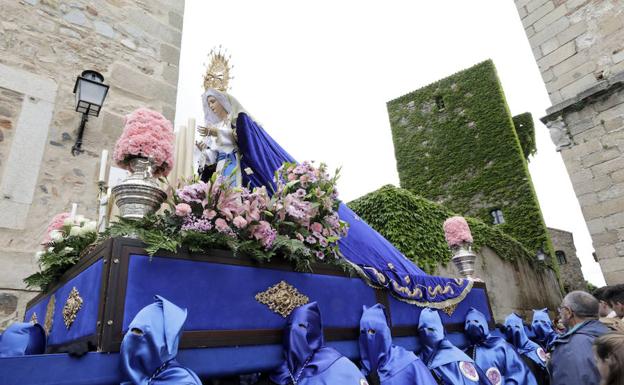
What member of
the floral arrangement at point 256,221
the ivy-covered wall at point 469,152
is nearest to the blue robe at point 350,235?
the floral arrangement at point 256,221

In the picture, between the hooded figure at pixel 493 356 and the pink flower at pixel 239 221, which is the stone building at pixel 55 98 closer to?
the pink flower at pixel 239 221

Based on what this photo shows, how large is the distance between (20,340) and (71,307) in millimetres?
249

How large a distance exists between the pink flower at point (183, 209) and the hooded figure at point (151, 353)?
574mm

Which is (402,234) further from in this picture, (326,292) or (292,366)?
(292,366)

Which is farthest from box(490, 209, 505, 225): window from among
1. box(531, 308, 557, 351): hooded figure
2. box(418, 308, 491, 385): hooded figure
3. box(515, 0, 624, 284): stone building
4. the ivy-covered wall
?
box(418, 308, 491, 385): hooded figure

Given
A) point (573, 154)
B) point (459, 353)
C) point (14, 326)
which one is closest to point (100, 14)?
point (14, 326)

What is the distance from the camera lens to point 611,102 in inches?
279

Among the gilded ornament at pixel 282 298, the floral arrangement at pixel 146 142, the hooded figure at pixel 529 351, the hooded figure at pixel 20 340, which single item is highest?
the floral arrangement at pixel 146 142

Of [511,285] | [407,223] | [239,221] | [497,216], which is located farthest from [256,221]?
[497,216]

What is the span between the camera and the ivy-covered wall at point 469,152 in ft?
51.9

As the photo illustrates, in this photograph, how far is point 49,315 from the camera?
2312mm

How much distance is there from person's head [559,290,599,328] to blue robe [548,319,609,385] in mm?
88

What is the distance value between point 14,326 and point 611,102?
9.07m

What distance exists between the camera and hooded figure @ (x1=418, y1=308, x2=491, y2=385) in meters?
2.75
